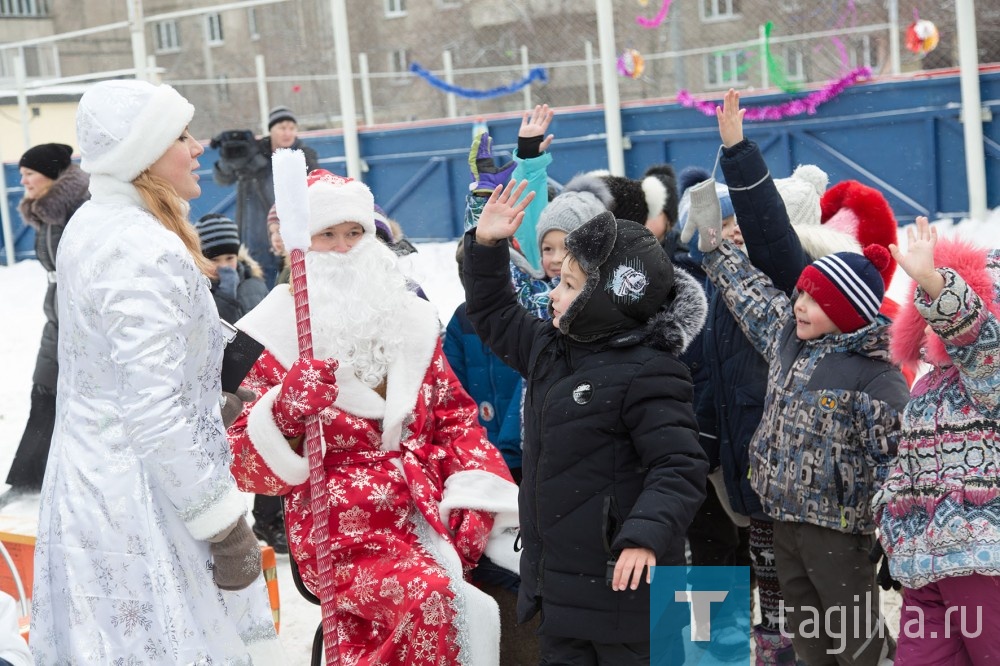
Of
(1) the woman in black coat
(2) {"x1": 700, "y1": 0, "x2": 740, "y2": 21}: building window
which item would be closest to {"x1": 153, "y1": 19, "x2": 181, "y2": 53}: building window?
(2) {"x1": 700, "y1": 0, "x2": 740, "y2": 21}: building window

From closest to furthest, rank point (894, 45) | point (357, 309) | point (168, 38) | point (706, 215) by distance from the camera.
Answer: point (357, 309) → point (706, 215) → point (894, 45) → point (168, 38)

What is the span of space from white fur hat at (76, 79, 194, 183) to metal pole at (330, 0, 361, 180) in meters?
8.92

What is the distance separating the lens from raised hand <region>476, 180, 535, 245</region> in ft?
10.0

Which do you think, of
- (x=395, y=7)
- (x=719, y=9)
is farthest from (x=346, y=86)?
(x=719, y=9)

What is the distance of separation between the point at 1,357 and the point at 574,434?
8.89m

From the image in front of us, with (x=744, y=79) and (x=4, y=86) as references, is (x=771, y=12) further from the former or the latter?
(x=4, y=86)

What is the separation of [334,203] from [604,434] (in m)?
1.19

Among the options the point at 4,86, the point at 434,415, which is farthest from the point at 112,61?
the point at 434,415

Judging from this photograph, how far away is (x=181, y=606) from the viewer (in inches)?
98.4

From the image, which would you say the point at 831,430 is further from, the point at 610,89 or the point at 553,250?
the point at 610,89

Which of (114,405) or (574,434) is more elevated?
(114,405)

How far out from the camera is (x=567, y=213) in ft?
12.4

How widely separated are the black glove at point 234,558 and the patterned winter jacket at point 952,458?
1.61 meters

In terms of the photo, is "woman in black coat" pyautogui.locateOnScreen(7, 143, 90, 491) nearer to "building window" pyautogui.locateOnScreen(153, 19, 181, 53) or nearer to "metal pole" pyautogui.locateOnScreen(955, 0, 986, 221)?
"metal pole" pyautogui.locateOnScreen(955, 0, 986, 221)
